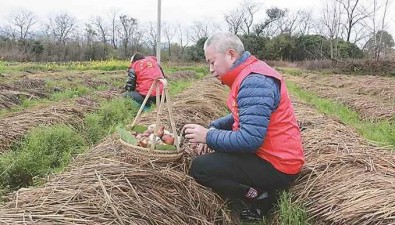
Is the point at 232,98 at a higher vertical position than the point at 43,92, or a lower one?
higher

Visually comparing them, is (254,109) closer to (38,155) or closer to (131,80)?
(38,155)

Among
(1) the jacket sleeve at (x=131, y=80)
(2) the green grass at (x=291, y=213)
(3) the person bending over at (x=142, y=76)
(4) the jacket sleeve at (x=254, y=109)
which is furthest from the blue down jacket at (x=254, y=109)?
(1) the jacket sleeve at (x=131, y=80)

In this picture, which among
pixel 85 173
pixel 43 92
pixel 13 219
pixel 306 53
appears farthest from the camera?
pixel 306 53

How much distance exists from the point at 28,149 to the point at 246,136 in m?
3.01

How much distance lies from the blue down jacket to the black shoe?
577mm

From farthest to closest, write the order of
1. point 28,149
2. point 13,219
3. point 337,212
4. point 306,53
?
point 306,53 → point 28,149 → point 337,212 → point 13,219

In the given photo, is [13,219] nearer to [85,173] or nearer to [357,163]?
[85,173]

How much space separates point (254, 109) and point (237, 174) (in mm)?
571

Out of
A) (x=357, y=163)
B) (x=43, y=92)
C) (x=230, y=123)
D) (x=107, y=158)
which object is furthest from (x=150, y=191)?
(x=43, y=92)

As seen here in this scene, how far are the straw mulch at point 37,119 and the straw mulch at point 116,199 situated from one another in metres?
2.08

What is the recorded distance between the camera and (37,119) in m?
6.17

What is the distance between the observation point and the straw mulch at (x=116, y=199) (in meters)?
2.47

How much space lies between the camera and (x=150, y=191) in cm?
297

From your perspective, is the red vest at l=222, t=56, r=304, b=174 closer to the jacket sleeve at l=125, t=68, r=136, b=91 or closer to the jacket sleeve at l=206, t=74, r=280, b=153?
the jacket sleeve at l=206, t=74, r=280, b=153
